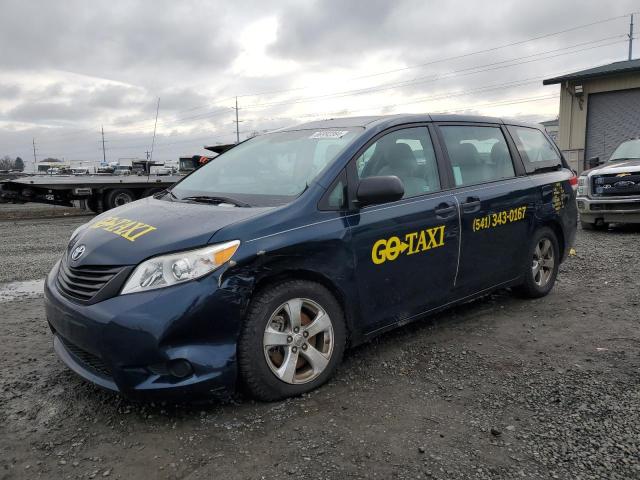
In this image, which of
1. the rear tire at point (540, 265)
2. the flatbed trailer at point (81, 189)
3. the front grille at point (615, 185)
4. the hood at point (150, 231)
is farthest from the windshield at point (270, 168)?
the flatbed trailer at point (81, 189)

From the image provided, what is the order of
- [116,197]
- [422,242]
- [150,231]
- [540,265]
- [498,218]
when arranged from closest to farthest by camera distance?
[150,231] < [422,242] < [498,218] < [540,265] < [116,197]

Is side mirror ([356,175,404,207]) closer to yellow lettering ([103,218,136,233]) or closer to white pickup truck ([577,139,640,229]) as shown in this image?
yellow lettering ([103,218,136,233])

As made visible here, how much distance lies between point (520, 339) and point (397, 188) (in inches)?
65.5

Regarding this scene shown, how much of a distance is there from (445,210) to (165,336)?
2.16 metres

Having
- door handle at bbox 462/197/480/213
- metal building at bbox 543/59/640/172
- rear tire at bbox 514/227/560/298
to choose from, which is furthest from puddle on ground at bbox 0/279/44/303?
metal building at bbox 543/59/640/172

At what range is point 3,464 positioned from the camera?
2.46 meters

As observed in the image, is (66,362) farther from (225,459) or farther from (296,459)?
(296,459)

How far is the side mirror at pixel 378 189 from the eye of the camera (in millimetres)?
3186

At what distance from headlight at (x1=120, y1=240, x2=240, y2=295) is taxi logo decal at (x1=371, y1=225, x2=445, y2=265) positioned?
41.3 inches

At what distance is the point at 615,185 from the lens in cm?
903

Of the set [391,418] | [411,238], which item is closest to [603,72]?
[411,238]

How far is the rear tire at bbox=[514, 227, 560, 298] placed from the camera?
4757 mm

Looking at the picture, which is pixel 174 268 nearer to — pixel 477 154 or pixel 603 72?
pixel 477 154

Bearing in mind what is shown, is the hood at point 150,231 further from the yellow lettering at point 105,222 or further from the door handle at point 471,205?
the door handle at point 471,205
